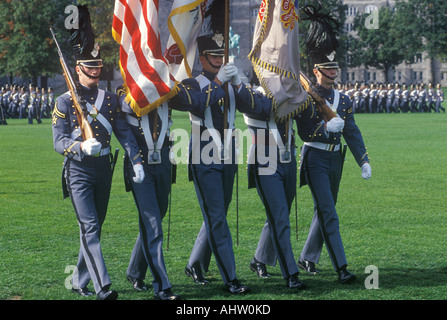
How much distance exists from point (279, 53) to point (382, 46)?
94.4 meters

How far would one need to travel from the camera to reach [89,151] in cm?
675

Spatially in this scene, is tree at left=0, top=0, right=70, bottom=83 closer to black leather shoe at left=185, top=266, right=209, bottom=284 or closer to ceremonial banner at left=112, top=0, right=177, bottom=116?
ceremonial banner at left=112, top=0, right=177, bottom=116

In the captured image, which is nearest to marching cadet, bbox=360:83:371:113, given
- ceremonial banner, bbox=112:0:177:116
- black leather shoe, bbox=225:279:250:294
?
ceremonial banner, bbox=112:0:177:116

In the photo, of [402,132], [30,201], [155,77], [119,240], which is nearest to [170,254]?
[119,240]

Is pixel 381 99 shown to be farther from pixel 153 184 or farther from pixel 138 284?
pixel 153 184

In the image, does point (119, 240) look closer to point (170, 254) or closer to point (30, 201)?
point (170, 254)

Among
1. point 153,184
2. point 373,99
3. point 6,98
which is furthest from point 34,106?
point 153,184

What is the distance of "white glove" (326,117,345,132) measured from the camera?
7.64 m

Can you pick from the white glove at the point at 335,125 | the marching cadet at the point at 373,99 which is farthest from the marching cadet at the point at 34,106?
the white glove at the point at 335,125

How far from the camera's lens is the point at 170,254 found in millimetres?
9219

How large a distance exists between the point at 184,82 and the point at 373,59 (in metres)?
95.2

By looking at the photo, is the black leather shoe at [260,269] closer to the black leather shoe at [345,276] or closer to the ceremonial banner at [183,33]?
the black leather shoe at [345,276]

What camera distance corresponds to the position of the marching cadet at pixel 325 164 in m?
7.68

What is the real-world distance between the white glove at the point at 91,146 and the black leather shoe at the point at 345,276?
2.68 m
